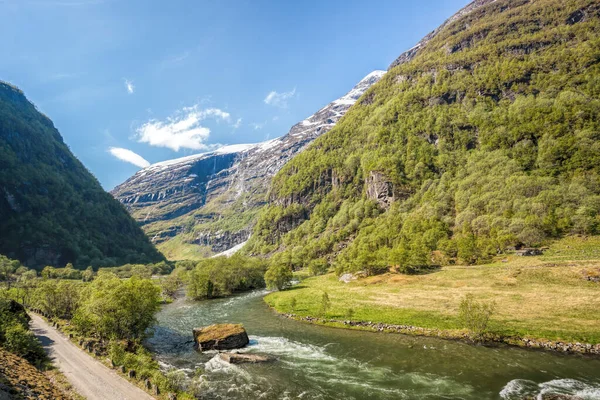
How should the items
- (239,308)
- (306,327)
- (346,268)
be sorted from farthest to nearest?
(346,268), (239,308), (306,327)

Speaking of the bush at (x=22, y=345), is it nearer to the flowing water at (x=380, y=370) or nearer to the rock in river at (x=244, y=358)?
the flowing water at (x=380, y=370)

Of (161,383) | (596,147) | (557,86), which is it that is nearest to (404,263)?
(161,383)

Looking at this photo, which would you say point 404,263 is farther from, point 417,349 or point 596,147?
point 596,147

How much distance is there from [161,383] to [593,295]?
73497 mm

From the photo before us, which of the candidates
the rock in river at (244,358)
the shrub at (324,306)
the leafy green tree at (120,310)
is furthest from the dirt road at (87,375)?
the shrub at (324,306)

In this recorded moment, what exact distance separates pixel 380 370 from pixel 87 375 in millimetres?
35549

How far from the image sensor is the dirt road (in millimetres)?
29359

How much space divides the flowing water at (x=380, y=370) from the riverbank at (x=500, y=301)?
181 inches

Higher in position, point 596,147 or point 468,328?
point 596,147

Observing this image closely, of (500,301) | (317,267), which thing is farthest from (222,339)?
(317,267)

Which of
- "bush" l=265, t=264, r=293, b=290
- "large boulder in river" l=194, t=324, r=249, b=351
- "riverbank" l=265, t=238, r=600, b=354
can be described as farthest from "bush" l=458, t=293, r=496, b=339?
"bush" l=265, t=264, r=293, b=290

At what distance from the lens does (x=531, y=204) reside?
119375 millimetres

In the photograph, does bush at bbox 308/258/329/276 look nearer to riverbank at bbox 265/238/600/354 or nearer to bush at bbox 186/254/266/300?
bush at bbox 186/254/266/300

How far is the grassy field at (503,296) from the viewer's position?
47.8 metres
